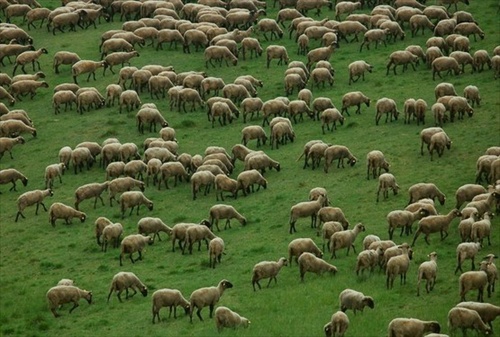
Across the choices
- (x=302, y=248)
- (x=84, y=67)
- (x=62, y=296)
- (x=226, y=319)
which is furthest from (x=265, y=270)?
(x=84, y=67)

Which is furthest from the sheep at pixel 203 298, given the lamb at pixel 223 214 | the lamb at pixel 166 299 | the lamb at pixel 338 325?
the lamb at pixel 223 214

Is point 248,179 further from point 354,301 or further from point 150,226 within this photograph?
point 354,301

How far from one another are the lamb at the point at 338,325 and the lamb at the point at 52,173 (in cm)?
2016

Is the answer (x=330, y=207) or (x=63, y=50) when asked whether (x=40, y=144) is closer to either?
(x=63, y=50)

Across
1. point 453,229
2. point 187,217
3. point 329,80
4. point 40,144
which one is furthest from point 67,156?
point 453,229

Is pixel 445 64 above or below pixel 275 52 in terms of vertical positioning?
above

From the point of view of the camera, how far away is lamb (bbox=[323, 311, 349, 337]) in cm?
3438

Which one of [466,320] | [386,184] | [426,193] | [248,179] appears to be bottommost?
[248,179]

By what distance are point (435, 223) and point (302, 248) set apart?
459 centimetres

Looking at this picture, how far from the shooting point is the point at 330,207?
43.9 meters

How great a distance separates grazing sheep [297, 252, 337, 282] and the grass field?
1.04ft

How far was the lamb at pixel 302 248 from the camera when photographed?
40656 mm

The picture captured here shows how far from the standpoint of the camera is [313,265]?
130ft

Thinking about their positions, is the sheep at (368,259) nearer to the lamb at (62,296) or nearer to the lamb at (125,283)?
the lamb at (125,283)
